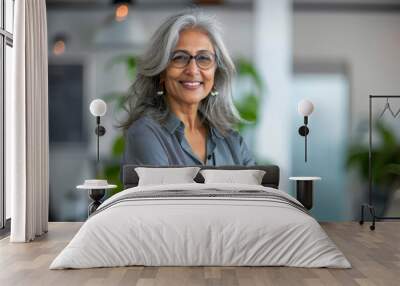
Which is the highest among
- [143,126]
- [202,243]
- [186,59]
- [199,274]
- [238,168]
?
[186,59]

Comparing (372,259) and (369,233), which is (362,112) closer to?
(369,233)

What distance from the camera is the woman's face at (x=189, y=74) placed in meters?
7.91

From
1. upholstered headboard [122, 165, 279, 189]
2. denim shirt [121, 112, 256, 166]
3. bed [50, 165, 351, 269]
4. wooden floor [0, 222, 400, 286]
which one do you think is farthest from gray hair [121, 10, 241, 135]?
bed [50, 165, 351, 269]

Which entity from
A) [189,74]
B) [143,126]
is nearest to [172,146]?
[143,126]

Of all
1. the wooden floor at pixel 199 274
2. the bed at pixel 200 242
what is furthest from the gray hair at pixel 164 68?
the bed at pixel 200 242

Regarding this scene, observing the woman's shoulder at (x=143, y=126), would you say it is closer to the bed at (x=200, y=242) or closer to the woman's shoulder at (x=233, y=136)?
the woman's shoulder at (x=233, y=136)

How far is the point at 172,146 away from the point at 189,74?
0.88 m

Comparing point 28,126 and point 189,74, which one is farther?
point 189,74

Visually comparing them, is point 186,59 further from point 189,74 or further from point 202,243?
point 202,243

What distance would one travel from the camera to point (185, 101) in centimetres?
796

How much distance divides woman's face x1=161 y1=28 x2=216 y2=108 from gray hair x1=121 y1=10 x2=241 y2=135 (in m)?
0.08

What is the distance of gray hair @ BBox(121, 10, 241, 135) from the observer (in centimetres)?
799

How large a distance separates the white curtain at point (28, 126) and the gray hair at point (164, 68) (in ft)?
4.38

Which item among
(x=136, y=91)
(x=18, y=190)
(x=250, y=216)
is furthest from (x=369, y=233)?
(x=18, y=190)
